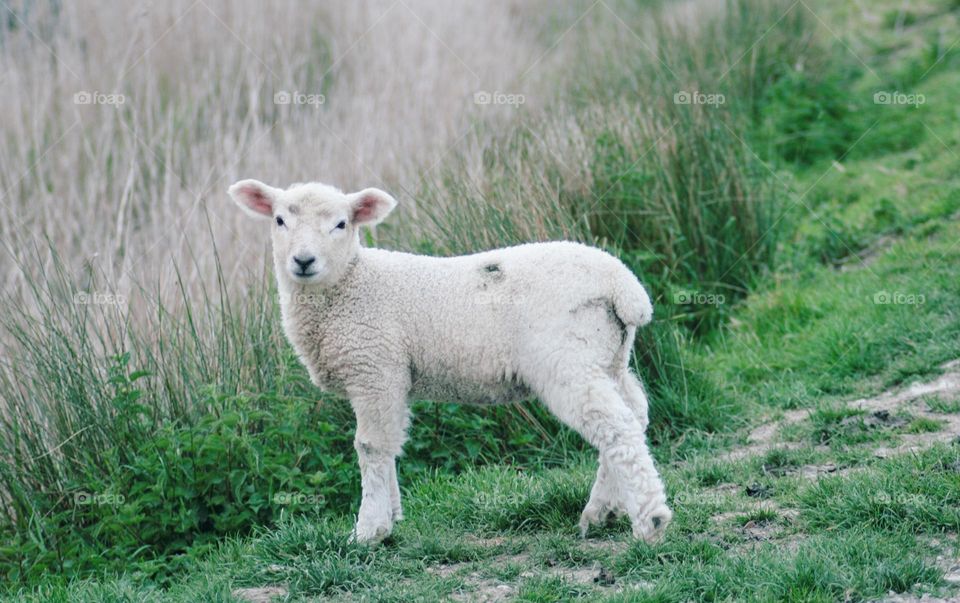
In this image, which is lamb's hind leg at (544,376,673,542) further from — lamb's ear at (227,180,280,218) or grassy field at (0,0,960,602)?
lamb's ear at (227,180,280,218)

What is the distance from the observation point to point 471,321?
4625 mm

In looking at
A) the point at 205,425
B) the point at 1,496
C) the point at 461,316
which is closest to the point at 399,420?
the point at 461,316

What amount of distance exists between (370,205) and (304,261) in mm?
467

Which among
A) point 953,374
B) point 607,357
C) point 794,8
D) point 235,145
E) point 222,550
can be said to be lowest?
point 222,550

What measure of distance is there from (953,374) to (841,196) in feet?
12.4

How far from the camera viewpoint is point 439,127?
9125mm

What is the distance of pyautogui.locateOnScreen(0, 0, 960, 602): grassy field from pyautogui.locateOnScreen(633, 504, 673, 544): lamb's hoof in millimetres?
46

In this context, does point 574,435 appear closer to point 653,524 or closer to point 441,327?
point 441,327

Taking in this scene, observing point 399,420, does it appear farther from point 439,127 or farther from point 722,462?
point 439,127

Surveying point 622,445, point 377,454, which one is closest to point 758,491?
point 622,445

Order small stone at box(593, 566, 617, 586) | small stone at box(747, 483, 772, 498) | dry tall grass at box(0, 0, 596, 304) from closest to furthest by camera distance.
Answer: small stone at box(593, 566, 617, 586), small stone at box(747, 483, 772, 498), dry tall grass at box(0, 0, 596, 304)

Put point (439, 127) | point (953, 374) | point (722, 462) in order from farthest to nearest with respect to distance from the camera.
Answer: point (439, 127)
point (953, 374)
point (722, 462)

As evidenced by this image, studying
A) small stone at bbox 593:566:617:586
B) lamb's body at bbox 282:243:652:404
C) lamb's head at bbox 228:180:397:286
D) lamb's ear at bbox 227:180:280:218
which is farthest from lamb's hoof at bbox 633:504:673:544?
lamb's ear at bbox 227:180:280:218

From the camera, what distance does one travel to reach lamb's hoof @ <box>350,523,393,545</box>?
4.62 m
